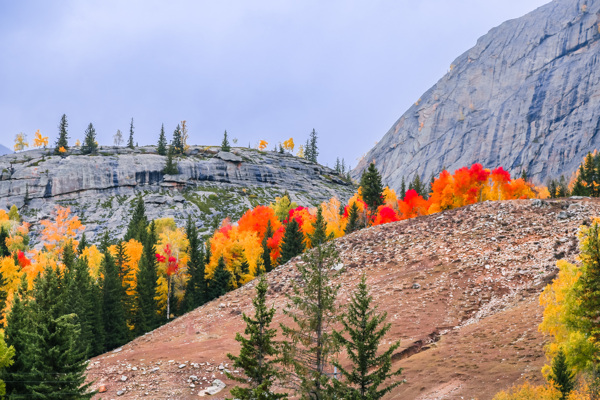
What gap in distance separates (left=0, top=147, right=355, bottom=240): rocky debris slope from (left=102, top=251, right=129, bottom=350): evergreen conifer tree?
256ft

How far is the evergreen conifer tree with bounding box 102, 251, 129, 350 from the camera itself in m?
47.4

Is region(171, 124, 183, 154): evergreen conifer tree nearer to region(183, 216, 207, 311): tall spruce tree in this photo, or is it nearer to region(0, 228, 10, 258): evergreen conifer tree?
region(0, 228, 10, 258): evergreen conifer tree

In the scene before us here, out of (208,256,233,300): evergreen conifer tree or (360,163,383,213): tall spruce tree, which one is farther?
(360,163,383,213): tall spruce tree

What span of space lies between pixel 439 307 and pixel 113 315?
121 ft

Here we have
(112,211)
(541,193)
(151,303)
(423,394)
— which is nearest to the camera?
(423,394)

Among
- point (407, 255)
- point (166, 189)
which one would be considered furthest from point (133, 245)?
point (166, 189)

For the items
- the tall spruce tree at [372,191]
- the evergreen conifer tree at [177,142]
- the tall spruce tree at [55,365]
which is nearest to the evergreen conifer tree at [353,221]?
the tall spruce tree at [372,191]

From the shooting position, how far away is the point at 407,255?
45.0m

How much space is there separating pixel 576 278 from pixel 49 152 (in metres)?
184

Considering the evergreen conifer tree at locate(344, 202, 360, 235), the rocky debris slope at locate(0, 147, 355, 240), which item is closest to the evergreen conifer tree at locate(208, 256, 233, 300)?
the evergreen conifer tree at locate(344, 202, 360, 235)

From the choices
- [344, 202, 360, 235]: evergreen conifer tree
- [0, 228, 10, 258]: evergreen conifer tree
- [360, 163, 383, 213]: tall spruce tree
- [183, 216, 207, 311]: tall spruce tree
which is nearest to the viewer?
[183, 216, 207, 311]: tall spruce tree

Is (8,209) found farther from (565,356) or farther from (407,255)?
(565,356)

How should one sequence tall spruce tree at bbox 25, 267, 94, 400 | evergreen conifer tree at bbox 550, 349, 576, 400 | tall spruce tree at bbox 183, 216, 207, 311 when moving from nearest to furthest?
evergreen conifer tree at bbox 550, 349, 576, 400 → tall spruce tree at bbox 25, 267, 94, 400 → tall spruce tree at bbox 183, 216, 207, 311

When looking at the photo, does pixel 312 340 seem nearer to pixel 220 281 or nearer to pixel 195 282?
pixel 220 281
